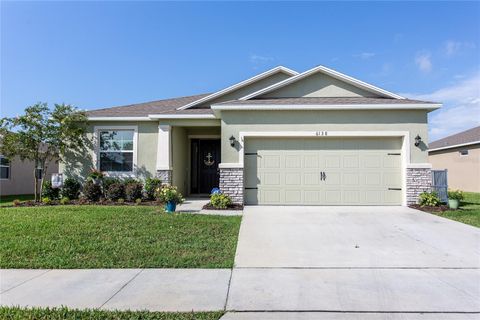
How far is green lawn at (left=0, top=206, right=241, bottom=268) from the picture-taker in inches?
213

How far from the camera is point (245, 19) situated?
11453 millimetres

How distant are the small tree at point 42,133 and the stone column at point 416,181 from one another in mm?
12254

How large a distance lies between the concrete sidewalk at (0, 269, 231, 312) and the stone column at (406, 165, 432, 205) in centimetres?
854

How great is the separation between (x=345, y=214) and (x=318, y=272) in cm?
507

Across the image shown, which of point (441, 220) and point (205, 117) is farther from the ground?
point (205, 117)

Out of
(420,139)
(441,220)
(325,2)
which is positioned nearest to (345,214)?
(441,220)

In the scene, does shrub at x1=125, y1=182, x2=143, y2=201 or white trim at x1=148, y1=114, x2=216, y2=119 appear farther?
white trim at x1=148, y1=114, x2=216, y2=119

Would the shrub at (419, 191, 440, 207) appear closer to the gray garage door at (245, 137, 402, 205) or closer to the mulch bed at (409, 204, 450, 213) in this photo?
the mulch bed at (409, 204, 450, 213)

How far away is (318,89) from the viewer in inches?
496

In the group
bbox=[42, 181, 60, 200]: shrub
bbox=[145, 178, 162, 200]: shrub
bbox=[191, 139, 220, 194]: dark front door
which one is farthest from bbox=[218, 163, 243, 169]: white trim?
bbox=[42, 181, 60, 200]: shrub

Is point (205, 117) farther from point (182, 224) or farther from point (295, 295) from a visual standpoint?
point (295, 295)

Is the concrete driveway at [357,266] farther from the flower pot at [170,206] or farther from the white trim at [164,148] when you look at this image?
the white trim at [164,148]

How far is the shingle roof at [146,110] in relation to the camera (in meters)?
13.5

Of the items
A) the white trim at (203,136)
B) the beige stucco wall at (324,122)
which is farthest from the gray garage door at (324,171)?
the white trim at (203,136)
